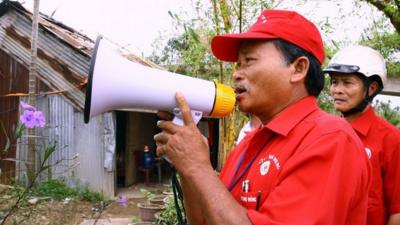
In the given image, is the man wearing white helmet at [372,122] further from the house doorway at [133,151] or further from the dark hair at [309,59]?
the house doorway at [133,151]

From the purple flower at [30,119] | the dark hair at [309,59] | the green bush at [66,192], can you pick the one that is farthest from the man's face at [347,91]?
the green bush at [66,192]

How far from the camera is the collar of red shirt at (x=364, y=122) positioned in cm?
251

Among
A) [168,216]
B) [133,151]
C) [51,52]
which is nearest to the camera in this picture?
[168,216]

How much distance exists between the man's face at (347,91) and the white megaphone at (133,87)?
1.25m

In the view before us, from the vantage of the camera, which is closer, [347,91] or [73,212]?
[347,91]

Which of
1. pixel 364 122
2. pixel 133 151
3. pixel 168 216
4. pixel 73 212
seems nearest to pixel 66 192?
pixel 73 212

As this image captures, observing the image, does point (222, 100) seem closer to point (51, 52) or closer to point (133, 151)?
point (51, 52)

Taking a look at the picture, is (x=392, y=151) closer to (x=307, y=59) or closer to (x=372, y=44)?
(x=307, y=59)

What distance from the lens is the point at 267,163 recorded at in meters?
1.42

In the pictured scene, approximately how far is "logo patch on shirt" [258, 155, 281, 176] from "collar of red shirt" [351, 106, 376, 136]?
1.24 m

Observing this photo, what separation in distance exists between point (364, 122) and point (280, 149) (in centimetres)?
130

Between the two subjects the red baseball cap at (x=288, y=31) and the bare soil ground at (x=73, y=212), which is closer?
the red baseball cap at (x=288, y=31)

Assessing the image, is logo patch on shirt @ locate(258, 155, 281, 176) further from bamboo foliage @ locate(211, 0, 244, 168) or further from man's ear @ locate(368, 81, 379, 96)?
bamboo foliage @ locate(211, 0, 244, 168)

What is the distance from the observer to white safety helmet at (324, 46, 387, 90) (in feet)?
8.77
